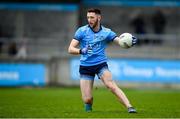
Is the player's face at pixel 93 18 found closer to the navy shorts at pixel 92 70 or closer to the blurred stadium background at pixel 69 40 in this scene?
the navy shorts at pixel 92 70

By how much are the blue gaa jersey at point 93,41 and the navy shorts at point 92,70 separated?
0.28 feet

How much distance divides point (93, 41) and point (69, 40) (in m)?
19.9

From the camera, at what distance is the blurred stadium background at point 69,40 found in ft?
112

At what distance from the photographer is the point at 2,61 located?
34.3 meters

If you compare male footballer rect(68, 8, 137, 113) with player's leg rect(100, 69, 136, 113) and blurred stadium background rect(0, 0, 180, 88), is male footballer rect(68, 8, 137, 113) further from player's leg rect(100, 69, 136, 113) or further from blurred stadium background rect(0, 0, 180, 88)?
blurred stadium background rect(0, 0, 180, 88)

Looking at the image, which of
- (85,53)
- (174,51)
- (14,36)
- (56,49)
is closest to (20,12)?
(14,36)

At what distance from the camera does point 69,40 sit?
36.0 metres

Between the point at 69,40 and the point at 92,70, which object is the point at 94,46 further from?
the point at 69,40

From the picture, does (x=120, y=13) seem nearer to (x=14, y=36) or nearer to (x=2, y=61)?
(x=14, y=36)

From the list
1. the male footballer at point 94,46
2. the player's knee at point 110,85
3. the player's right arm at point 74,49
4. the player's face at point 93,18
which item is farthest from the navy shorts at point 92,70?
the player's face at point 93,18

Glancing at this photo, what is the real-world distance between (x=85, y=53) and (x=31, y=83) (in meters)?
18.5

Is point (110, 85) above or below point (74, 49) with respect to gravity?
below

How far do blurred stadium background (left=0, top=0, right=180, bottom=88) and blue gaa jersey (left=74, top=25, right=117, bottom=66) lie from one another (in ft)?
57.9

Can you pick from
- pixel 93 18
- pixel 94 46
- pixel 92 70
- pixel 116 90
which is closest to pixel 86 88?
pixel 92 70
